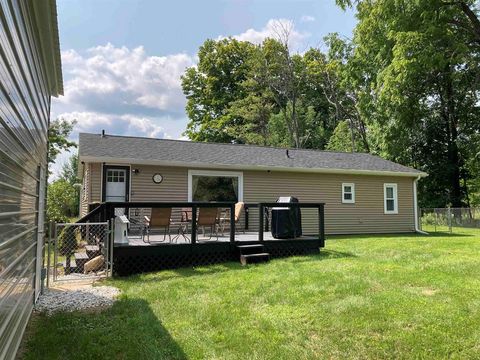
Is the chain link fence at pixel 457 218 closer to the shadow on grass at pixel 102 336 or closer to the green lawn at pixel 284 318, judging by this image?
the green lawn at pixel 284 318

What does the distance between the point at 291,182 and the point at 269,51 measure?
1765 cm

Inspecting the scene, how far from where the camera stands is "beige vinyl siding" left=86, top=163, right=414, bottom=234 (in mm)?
12070

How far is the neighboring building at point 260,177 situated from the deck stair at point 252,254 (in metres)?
4.45

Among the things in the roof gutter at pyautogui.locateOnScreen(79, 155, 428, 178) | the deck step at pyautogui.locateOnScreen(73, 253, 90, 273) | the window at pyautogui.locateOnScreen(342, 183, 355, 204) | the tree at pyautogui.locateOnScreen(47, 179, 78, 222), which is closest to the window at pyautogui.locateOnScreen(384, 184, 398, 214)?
the roof gutter at pyautogui.locateOnScreen(79, 155, 428, 178)

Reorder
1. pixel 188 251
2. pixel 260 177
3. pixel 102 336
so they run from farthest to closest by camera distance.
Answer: pixel 260 177, pixel 188 251, pixel 102 336

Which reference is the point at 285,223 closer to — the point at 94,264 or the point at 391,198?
the point at 94,264

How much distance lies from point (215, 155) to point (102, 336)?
33.0 feet

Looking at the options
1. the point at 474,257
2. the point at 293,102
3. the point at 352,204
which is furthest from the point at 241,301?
the point at 293,102

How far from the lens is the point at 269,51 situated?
28.8m

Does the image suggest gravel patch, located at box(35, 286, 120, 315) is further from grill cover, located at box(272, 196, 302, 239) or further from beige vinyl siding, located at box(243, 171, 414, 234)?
beige vinyl siding, located at box(243, 171, 414, 234)

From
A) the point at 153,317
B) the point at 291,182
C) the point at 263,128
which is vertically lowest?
the point at 153,317

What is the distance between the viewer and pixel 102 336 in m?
4.00

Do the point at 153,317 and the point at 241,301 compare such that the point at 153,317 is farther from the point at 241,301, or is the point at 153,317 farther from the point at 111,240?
the point at 111,240

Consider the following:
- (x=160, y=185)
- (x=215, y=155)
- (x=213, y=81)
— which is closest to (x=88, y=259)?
(x=160, y=185)
